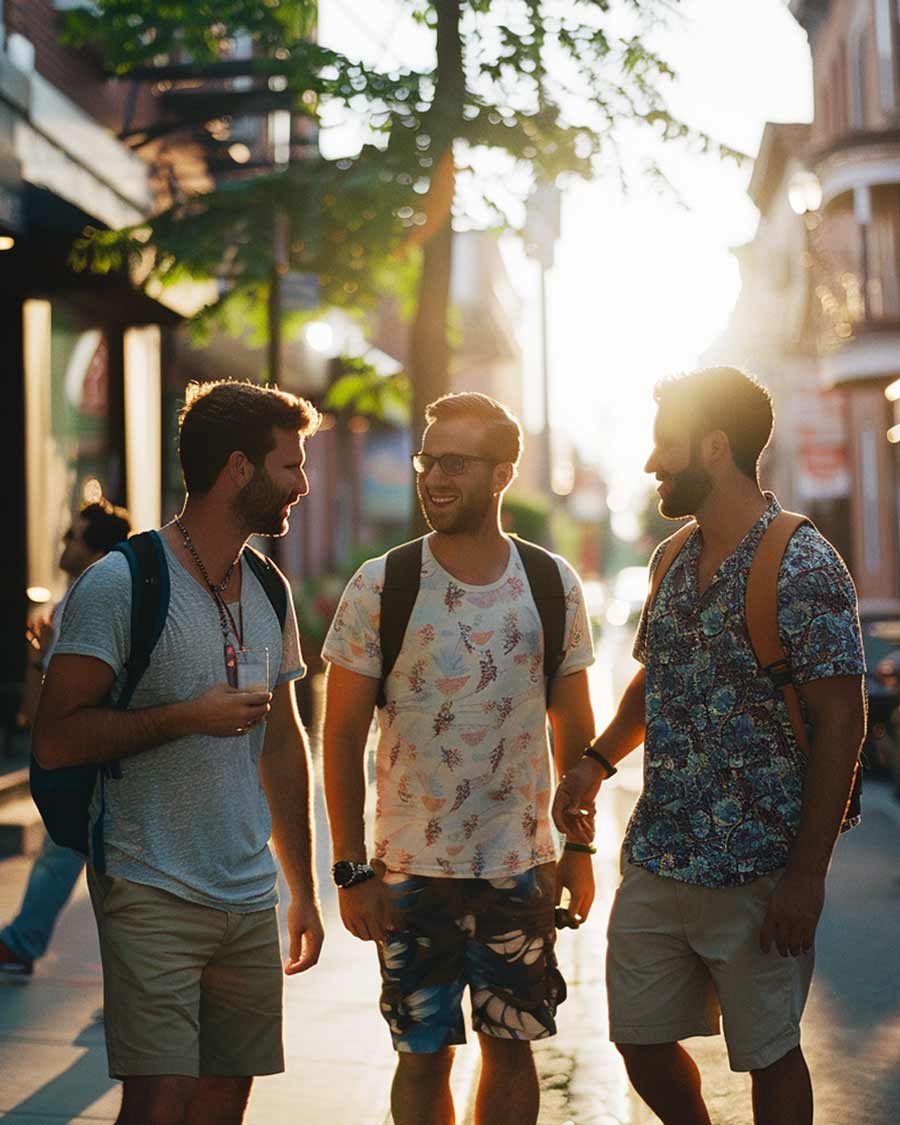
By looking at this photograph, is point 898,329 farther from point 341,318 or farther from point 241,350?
point 341,318

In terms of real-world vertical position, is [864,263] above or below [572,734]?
above

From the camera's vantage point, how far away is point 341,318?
17.1 meters

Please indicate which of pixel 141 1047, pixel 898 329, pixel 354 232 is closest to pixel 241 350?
pixel 354 232

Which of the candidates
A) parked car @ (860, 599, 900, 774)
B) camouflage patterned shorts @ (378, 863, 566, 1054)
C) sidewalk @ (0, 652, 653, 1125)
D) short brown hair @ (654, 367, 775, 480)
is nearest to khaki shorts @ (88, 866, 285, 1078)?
camouflage patterned shorts @ (378, 863, 566, 1054)

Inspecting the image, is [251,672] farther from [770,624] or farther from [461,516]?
[770,624]

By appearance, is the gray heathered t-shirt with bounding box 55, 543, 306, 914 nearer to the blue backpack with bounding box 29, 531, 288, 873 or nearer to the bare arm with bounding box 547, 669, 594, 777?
the blue backpack with bounding box 29, 531, 288, 873

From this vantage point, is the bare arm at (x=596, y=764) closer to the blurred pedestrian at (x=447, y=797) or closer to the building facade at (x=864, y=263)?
the blurred pedestrian at (x=447, y=797)

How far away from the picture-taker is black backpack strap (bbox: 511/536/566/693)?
13.7 feet

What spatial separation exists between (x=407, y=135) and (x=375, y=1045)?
7963 millimetres

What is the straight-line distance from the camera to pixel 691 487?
3.95 m

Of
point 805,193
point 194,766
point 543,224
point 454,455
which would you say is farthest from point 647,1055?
point 805,193

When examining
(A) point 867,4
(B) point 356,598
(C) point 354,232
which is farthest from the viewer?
(A) point 867,4

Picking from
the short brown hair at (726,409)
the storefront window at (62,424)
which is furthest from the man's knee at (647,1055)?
the storefront window at (62,424)

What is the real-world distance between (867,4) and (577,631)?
104 feet
